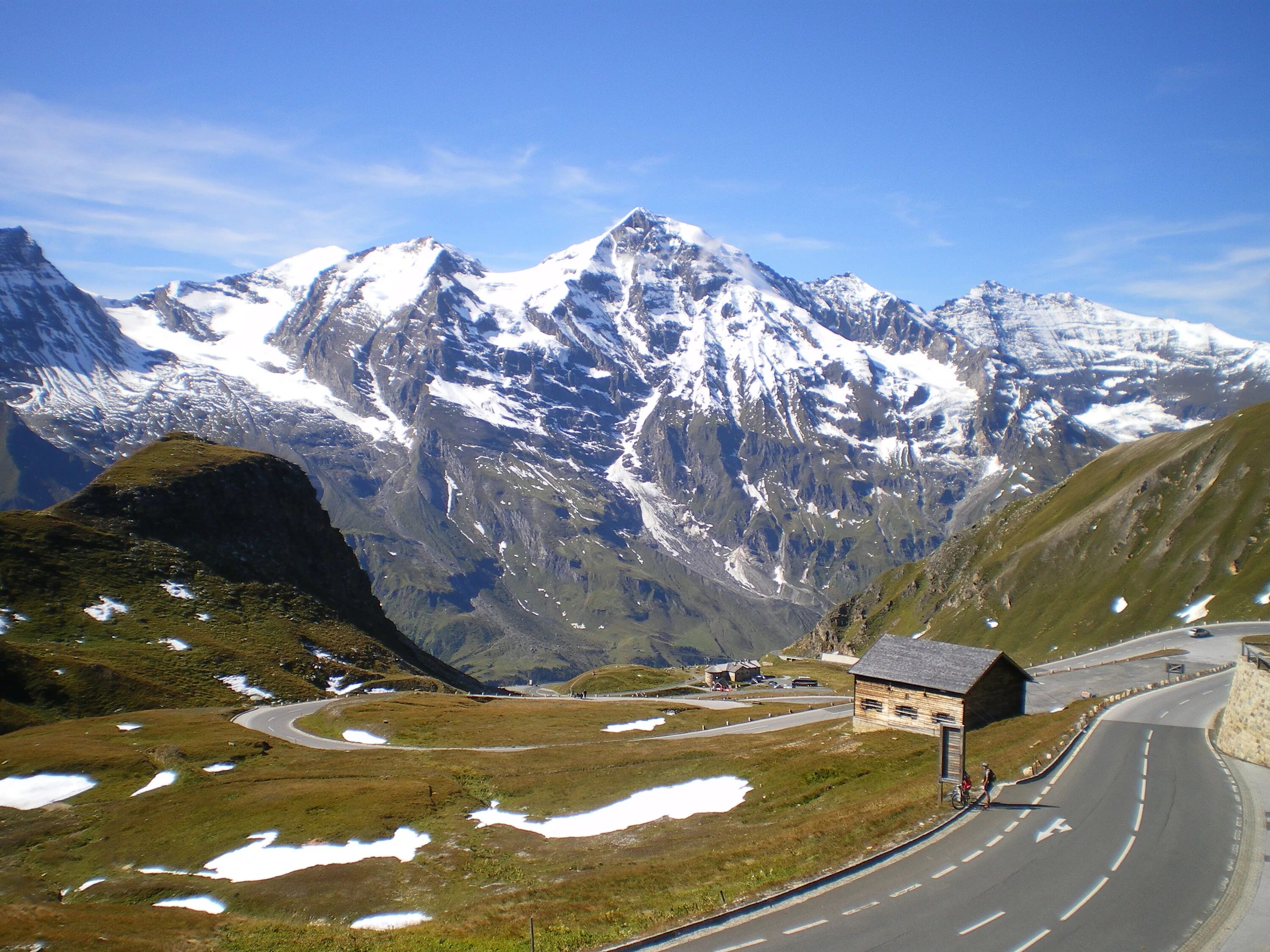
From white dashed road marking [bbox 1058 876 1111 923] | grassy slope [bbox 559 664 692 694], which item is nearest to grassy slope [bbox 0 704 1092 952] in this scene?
white dashed road marking [bbox 1058 876 1111 923]

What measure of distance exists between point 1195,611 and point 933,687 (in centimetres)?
10192

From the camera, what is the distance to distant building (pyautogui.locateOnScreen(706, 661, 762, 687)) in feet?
560

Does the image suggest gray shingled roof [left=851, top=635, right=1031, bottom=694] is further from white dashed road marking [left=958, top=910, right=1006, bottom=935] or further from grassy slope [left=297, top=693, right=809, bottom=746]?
white dashed road marking [left=958, top=910, right=1006, bottom=935]

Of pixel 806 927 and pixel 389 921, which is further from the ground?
pixel 806 927

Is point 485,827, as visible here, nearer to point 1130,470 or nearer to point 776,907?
point 776,907

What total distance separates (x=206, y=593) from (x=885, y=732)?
11304cm

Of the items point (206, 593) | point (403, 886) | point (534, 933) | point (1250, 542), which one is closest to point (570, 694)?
point (206, 593)

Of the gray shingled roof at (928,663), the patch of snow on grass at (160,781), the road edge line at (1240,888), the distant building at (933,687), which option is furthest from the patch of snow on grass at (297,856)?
the road edge line at (1240,888)

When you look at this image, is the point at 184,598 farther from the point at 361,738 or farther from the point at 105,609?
the point at 361,738

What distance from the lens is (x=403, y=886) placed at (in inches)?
1670

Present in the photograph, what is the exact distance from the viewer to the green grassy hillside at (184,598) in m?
99.0

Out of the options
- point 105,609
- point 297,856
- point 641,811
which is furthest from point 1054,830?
point 105,609

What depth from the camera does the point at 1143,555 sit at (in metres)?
158

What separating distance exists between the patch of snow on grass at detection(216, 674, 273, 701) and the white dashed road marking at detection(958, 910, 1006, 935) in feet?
334
